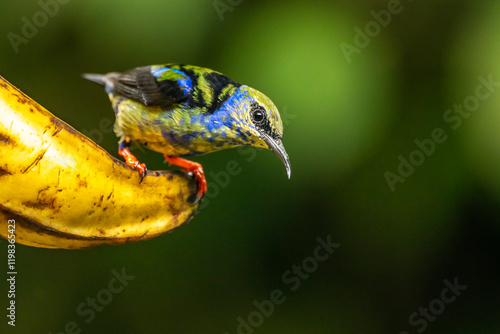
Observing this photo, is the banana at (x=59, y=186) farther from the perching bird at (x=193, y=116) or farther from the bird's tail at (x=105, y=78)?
the bird's tail at (x=105, y=78)

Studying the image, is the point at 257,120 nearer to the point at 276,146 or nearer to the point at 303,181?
the point at 276,146

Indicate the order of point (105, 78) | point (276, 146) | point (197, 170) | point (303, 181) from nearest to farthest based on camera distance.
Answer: point (276, 146) → point (197, 170) → point (105, 78) → point (303, 181)

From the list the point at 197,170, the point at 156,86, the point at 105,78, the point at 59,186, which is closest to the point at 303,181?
the point at 197,170

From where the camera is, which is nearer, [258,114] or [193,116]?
[258,114]

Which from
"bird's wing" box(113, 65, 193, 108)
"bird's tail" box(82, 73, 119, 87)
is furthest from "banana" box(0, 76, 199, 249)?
"bird's tail" box(82, 73, 119, 87)

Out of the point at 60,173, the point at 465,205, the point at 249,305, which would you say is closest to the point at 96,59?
the point at 249,305

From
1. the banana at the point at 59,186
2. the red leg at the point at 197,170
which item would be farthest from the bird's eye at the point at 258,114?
the banana at the point at 59,186

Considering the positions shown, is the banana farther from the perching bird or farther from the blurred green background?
the blurred green background

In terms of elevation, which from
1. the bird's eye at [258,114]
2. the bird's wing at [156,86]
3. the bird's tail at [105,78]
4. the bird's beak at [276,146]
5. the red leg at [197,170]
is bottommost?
the bird's tail at [105,78]
